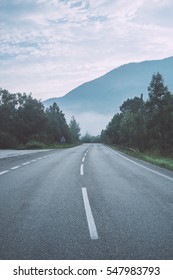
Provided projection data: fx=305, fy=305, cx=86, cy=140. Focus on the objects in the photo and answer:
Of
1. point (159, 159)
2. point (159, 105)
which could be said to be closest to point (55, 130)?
point (159, 105)

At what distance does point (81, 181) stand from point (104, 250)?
6.64m

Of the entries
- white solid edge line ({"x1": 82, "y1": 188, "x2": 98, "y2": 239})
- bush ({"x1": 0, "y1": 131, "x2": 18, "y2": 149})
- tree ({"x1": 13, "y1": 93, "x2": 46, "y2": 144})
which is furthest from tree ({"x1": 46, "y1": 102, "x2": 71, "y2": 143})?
white solid edge line ({"x1": 82, "y1": 188, "x2": 98, "y2": 239})

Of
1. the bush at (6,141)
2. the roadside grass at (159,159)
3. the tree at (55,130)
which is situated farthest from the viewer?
the tree at (55,130)

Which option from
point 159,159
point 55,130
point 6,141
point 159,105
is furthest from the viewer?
point 55,130

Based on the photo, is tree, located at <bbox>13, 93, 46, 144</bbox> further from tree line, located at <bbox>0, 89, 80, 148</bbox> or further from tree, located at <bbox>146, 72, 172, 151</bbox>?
tree, located at <bbox>146, 72, 172, 151</bbox>

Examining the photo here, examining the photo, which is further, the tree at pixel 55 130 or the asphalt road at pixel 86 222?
the tree at pixel 55 130

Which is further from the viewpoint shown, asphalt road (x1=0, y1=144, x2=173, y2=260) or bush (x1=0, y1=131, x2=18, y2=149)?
bush (x1=0, y1=131, x2=18, y2=149)

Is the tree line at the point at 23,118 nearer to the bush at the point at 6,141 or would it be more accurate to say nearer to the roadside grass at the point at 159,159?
the bush at the point at 6,141

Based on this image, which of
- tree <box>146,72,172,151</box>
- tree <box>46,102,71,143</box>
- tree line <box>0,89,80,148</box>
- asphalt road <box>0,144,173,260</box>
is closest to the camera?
asphalt road <box>0,144,173,260</box>

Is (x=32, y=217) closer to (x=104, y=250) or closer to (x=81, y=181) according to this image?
(x=104, y=250)

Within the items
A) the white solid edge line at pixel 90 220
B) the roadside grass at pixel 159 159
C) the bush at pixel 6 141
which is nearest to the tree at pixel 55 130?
the bush at pixel 6 141

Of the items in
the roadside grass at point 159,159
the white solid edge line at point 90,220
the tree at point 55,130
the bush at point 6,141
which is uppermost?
the tree at point 55,130

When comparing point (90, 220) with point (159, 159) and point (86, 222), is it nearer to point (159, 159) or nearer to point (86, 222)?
point (86, 222)

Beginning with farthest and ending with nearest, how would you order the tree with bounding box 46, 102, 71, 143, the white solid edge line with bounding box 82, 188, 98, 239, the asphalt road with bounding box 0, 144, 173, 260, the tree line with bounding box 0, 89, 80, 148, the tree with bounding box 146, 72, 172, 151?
the tree with bounding box 46, 102, 71, 143
the tree line with bounding box 0, 89, 80, 148
the tree with bounding box 146, 72, 172, 151
the white solid edge line with bounding box 82, 188, 98, 239
the asphalt road with bounding box 0, 144, 173, 260
